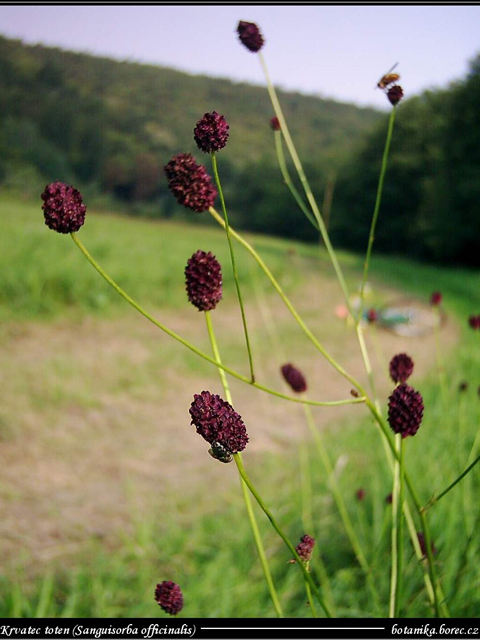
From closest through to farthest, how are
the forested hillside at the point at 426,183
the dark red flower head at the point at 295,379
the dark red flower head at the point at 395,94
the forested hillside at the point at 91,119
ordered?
the dark red flower head at the point at 395,94 → the dark red flower head at the point at 295,379 → the forested hillside at the point at 91,119 → the forested hillside at the point at 426,183

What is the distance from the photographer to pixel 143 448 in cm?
283

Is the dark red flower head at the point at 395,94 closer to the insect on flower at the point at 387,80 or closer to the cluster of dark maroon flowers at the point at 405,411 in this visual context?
the insect on flower at the point at 387,80

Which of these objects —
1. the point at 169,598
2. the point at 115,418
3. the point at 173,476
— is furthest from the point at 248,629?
the point at 115,418

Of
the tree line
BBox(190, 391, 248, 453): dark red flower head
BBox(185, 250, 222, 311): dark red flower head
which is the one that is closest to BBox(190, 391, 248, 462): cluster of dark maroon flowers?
BBox(190, 391, 248, 453): dark red flower head

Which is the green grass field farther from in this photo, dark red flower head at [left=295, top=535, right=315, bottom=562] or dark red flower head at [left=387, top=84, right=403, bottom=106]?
dark red flower head at [left=387, top=84, right=403, bottom=106]

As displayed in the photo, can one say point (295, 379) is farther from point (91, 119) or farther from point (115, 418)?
point (91, 119)

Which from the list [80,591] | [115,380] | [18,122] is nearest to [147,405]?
[115,380]

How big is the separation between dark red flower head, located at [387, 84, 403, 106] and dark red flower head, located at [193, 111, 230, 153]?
28cm

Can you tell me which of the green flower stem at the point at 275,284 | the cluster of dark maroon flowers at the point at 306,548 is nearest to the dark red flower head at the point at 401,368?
the green flower stem at the point at 275,284

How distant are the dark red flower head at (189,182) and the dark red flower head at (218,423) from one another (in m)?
0.19

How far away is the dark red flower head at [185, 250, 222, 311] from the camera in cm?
49

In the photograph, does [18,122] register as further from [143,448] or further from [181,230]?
[143,448]

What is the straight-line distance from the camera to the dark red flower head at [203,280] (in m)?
0.49

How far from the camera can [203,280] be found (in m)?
0.50
